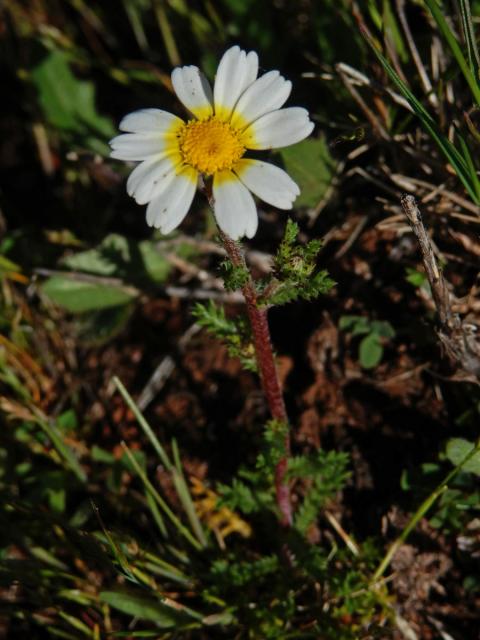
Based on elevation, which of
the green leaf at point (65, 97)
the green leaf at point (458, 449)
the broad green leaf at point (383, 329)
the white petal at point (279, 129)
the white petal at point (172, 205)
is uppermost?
the green leaf at point (65, 97)

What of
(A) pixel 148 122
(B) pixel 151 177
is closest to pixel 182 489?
(B) pixel 151 177

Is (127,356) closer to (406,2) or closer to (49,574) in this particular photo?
(49,574)

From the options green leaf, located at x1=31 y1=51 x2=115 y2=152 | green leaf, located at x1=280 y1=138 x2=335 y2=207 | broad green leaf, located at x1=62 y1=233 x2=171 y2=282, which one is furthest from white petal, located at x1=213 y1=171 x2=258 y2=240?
green leaf, located at x1=31 y1=51 x2=115 y2=152

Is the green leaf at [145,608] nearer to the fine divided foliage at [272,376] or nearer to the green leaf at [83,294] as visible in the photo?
the fine divided foliage at [272,376]

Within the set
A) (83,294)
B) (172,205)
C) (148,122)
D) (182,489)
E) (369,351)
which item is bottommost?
(182,489)

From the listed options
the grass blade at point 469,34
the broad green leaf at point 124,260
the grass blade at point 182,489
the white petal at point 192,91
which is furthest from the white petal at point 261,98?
the broad green leaf at point 124,260

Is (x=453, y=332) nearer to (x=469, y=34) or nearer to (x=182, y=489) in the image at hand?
(x=469, y=34)
